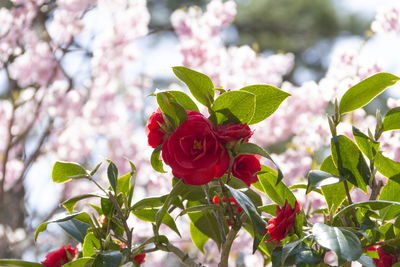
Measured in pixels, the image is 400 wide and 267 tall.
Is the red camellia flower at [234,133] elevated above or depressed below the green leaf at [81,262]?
above

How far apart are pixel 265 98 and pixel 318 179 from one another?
12cm

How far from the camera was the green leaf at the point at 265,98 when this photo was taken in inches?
23.2

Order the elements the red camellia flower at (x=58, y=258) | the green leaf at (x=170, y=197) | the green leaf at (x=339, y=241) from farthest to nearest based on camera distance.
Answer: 1. the red camellia flower at (x=58, y=258)
2. the green leaf at (x=170, y=197)
3. the green leaf at (x=339, y=241)

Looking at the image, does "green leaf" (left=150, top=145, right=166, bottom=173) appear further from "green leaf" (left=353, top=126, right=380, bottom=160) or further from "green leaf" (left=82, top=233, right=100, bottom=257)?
"green leaf" (left=353, top=126, right=380, bottom=160)

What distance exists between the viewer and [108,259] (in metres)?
0.57

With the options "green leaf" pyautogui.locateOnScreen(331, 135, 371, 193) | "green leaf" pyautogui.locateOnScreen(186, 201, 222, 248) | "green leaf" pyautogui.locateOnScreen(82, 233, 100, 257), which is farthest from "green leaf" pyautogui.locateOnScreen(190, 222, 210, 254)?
"green leaf" pyautogui.locateOnScreen(331, 135, 371, 193)

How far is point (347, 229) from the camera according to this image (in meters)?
0.55

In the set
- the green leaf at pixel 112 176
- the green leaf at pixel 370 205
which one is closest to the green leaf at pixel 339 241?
the green leaf at pixel 370 205

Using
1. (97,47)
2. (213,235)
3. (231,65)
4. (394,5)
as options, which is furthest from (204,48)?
(213,235)

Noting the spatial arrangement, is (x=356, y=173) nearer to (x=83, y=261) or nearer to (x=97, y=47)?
(x=83, y=261)

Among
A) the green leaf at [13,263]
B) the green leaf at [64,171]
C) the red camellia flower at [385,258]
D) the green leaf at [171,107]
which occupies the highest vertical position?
the green leaf at [171,107]

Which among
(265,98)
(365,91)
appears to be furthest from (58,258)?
(365,91)

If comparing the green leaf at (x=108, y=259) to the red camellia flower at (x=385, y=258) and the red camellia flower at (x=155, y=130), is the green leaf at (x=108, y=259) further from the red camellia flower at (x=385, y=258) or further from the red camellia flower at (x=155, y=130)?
the red camellia flower at (x=385, y=258)

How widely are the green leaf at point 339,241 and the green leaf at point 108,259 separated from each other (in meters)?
0.24
